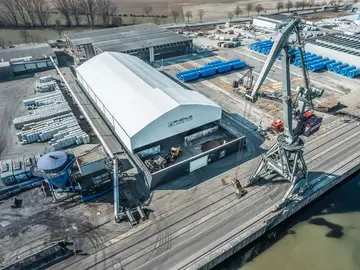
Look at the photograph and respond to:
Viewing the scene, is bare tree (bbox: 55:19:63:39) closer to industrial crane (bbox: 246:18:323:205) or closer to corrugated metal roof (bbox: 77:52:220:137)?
corrugated metal roof (bbox: 77:52:220:137)

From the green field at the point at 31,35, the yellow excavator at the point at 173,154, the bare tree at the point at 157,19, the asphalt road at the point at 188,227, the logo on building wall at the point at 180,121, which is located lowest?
the asphalt road at the point at 188,227

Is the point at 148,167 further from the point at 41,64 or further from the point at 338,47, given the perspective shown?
the point at 338,47

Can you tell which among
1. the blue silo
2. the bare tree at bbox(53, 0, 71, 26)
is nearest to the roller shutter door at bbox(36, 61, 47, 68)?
the blue silo

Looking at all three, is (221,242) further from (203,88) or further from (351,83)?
(351,83)

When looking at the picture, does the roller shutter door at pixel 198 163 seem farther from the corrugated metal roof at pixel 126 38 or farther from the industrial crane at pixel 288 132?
the corrugated metal roof at pixel 126 38

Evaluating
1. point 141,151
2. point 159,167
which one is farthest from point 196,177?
point 141,151

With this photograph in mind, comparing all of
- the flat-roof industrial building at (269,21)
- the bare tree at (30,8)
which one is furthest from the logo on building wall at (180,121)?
the bare tree at (30,8)

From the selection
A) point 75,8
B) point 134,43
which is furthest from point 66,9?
point 134,43
